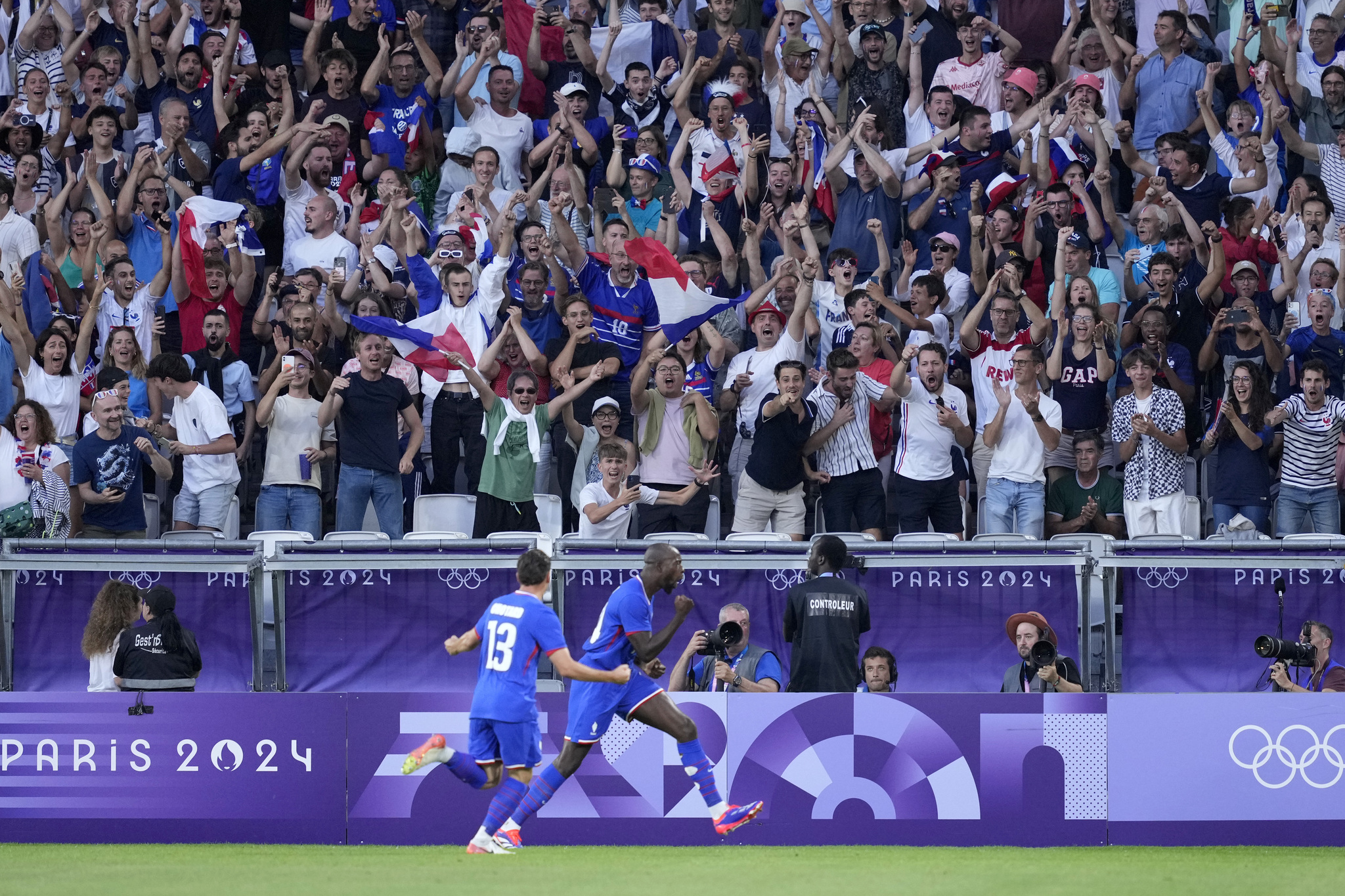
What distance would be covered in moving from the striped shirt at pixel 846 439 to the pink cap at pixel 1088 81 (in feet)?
14.4

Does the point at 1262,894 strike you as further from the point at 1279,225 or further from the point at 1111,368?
the point at 1279,225

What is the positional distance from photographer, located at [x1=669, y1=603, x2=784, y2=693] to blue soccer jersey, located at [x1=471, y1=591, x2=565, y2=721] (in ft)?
5.45

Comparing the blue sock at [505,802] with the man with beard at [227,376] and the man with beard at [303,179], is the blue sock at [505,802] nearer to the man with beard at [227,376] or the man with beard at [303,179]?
the man with beard at [227,376]

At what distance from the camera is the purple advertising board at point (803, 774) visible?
1105 cm

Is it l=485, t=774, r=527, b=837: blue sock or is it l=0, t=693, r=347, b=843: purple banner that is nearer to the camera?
l=485, t=774, r=527, b=837: blue sock

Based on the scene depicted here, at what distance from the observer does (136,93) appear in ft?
59.6

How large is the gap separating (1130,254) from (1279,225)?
4.80 ft

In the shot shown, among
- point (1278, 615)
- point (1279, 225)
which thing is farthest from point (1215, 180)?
point (1278, 615)

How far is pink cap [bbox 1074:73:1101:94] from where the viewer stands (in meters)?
16.7

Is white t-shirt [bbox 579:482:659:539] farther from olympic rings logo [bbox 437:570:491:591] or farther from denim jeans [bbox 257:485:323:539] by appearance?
denim jeans [bbox 257:485:323:539]

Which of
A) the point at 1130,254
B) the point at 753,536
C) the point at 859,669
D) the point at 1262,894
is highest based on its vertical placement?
the point at 1130,254

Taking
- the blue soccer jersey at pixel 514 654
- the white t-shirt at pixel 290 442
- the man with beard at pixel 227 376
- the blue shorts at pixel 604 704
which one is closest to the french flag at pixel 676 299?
the white t-shirt at pixel 290 442

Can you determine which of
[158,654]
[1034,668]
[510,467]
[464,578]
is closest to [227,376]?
[510,467]

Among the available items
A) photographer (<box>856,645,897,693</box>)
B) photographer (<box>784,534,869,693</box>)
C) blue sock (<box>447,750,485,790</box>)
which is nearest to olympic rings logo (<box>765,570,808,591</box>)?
photographer (<box>856,645,897,693</box>)
